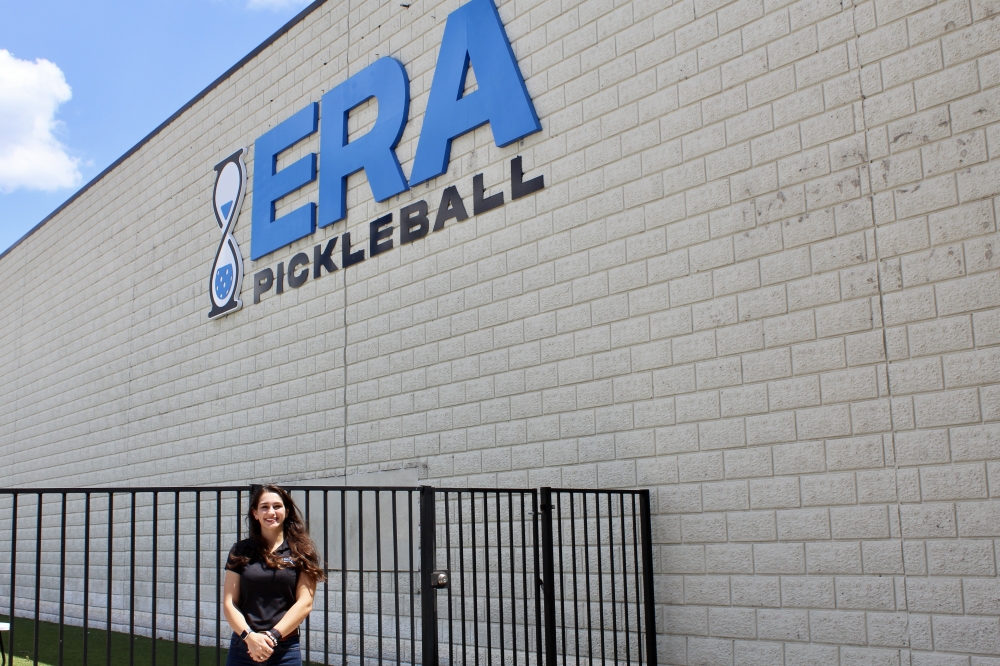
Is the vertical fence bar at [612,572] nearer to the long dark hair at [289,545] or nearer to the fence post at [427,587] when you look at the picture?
the fence post at [427,587]

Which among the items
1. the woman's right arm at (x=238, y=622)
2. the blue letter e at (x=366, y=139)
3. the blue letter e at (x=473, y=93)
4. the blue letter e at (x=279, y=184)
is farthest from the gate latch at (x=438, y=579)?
the blue letter e at (x=279, y=184)

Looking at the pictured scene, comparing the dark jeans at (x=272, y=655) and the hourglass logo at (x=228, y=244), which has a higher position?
the hourglass logo at (x=228, y=244)

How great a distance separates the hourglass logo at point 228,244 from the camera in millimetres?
11438

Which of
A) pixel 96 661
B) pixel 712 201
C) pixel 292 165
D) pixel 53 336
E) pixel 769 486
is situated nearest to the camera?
pixel 769 486

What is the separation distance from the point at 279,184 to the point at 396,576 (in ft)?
22.0

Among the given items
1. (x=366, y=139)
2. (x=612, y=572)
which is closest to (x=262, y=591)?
(x=612, y=572)

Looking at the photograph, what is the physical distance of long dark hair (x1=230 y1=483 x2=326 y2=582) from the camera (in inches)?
186

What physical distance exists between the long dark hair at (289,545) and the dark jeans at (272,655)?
355 millimetres

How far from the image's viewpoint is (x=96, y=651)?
10359 mm

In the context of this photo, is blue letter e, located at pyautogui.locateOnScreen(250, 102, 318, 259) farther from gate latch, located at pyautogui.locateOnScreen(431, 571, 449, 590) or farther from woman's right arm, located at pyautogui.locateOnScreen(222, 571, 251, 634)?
woman's right arm, located at pyautogui.locateOnScreen(222, 571, 251, 634)

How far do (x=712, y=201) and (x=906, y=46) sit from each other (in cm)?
157

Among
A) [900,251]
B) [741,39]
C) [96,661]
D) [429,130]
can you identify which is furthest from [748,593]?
[96,661]

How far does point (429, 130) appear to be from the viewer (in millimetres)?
8859

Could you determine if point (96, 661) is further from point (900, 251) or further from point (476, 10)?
point (900, 251)
